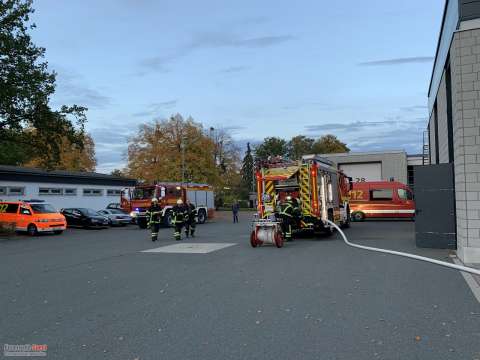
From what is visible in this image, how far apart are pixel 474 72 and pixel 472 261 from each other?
4.13 meters

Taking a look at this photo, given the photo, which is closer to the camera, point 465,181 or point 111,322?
point 111,322

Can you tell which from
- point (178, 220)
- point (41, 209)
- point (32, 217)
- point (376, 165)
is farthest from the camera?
point (376, 165)

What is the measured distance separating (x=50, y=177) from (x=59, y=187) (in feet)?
4.64

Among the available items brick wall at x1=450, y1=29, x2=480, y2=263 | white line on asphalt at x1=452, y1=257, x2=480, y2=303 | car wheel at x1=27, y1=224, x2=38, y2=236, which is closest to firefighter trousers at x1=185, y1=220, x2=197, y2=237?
car wheel at x1=27, y1=224, x2=38, y2=236

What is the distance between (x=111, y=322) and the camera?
5.93 meters

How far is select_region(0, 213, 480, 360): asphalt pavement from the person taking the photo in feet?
16.0

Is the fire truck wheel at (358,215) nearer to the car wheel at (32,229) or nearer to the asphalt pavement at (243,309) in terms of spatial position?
the car wheel at (32,229)

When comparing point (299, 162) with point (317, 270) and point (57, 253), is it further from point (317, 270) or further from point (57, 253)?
point (57, 253)

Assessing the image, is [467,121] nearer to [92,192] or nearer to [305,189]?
[305,189]

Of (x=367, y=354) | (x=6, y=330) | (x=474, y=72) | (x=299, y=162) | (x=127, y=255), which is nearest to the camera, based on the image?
(x=367, y=354)

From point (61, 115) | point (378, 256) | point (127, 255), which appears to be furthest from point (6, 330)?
point (61, 115)

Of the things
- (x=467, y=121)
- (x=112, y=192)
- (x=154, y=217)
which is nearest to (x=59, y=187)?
(x=112, y=192)

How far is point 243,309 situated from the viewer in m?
6.48

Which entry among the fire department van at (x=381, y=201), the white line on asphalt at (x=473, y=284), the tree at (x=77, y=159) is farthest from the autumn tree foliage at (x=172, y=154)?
the white line on asphalt at (x=473, y=284)
